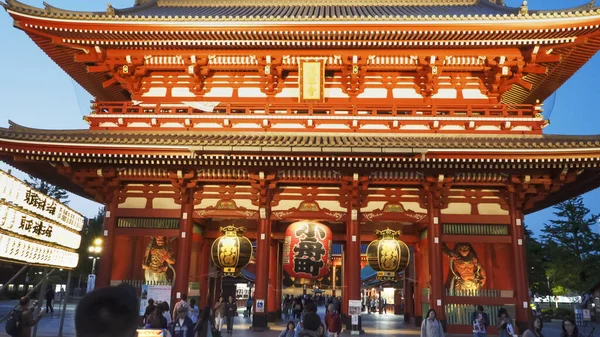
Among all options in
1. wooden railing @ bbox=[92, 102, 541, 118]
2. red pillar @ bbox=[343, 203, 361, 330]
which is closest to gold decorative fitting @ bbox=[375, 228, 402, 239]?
red pillar @ bbox=[343, 203, 361, 330]

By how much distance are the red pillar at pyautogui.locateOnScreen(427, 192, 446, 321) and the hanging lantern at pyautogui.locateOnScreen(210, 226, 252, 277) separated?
6503 mm

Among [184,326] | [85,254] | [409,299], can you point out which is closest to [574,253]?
[409,299]

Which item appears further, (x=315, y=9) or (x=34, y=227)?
(x=315, y=9)

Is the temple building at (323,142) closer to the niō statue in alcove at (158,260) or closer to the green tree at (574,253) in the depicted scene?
the niō statue in alcove at (158,260)

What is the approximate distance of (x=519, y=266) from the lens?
52.5ft

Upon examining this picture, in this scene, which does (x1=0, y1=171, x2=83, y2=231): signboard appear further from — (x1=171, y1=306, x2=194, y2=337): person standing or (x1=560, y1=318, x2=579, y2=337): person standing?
(x1=560, y1=318, x2=579, y2=337): person standing

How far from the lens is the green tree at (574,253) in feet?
120

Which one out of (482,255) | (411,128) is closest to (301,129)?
(411,128)

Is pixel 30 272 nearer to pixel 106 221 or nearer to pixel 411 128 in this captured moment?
pixel 106 221

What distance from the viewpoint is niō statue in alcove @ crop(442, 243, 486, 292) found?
16922mm

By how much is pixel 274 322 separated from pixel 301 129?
904 cm

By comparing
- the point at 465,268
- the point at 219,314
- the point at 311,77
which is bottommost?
the point at 219,314

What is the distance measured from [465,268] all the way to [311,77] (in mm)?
9277

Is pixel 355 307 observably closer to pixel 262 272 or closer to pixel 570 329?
pixel 262 272
